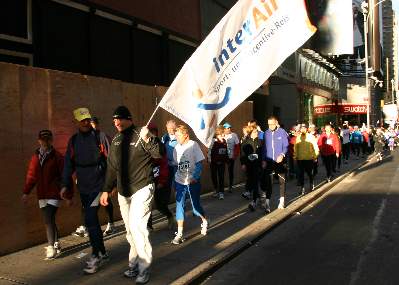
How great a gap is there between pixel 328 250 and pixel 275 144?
371cm

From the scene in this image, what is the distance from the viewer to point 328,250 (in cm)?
780

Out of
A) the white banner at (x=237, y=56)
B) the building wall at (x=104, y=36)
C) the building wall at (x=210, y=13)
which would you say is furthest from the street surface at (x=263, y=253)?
the building wall at (x=210, y=13)

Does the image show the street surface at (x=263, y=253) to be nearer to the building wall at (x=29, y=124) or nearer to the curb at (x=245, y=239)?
the curb at (x=245, y=239)

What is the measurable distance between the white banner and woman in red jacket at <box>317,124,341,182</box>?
11.4 metres

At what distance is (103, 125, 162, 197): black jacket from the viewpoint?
6.09 m

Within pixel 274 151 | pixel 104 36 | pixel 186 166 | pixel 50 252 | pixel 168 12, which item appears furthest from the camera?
pixel 168 12

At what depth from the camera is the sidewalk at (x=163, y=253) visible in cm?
640

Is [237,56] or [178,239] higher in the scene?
[237,56]

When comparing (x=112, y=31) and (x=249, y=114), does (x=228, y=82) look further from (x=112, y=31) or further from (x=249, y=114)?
(x=249, y=114)

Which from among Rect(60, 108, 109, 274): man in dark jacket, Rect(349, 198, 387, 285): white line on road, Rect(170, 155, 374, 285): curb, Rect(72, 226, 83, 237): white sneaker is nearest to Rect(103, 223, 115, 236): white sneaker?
Rect(72, 226, 83, 237): white sneaker

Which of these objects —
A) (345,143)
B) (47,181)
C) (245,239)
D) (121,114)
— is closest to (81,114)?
(121,114)

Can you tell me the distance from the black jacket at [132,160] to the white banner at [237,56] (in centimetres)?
58

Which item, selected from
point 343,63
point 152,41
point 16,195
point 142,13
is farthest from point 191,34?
point 343,63

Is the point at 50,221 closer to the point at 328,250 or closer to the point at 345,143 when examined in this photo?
the point at 328,250
